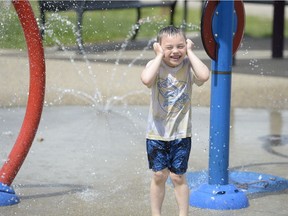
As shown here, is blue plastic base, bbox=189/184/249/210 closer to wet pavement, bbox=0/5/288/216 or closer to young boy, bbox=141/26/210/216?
wet pavement, bbox=0/5/288/216

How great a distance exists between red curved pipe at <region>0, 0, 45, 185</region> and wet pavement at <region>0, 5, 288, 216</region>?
241 millimetres

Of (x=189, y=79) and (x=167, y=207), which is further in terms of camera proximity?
(x=167, y=207)

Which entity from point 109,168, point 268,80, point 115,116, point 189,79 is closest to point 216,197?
point 189,79

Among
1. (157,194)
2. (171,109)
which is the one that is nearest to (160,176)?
(157,194)

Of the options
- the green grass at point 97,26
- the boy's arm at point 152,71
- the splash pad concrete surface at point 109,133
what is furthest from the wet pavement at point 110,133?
the green grass at point 97,26

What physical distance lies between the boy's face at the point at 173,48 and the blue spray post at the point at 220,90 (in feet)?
1.53

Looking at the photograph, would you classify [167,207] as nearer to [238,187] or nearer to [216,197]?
[216,197]

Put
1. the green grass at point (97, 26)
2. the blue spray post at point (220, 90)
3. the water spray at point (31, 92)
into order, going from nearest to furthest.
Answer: the blue spray post at point (220, 90), the water spray at point (31, 92), the green grass at point (97, 26)

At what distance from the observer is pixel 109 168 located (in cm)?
623

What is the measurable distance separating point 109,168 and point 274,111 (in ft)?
9.09

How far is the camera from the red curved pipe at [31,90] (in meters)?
5.30

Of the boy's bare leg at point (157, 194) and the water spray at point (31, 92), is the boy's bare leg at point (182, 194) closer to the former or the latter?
the boy's bare leg at point (157, 194)

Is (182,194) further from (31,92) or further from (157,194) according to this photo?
(31,92)

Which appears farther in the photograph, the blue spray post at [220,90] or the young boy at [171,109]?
the blue spray post at [220,90]
